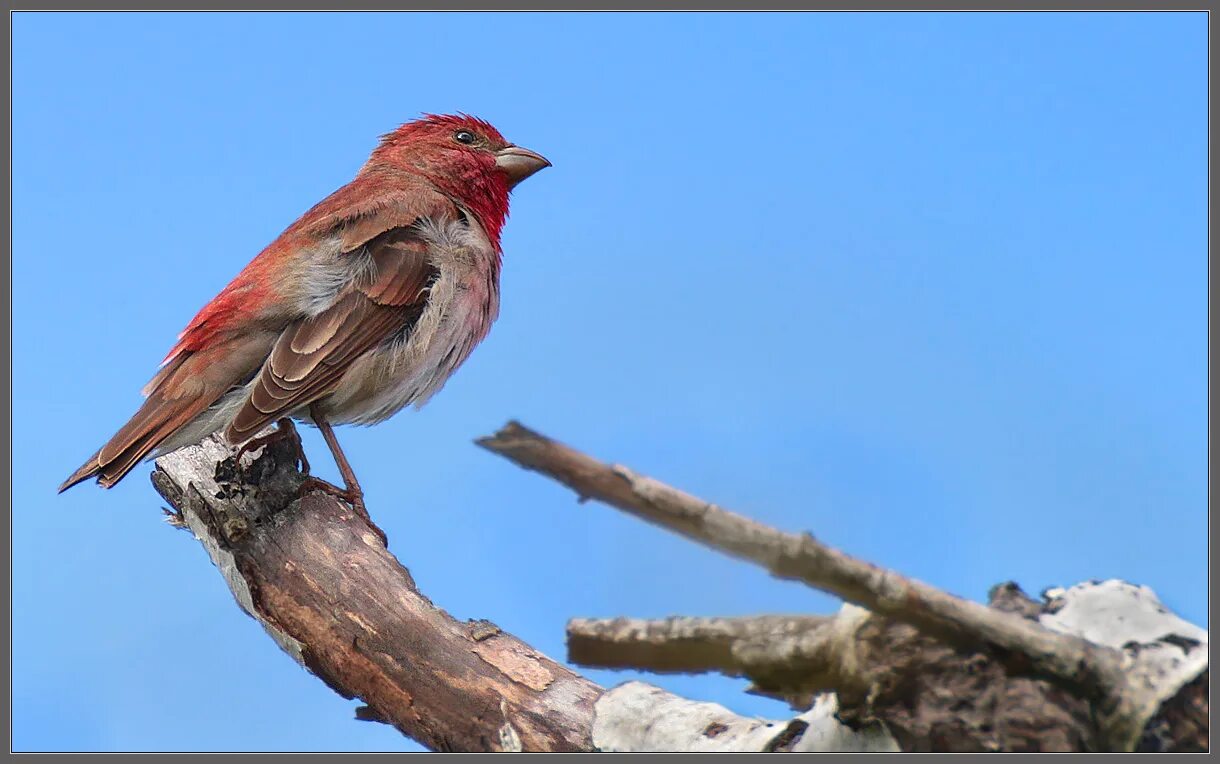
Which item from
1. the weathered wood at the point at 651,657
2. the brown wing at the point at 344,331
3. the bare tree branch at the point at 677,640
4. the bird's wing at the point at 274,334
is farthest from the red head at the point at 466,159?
the bare tree branch at the point at 677,640

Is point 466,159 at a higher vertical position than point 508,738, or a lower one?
higher

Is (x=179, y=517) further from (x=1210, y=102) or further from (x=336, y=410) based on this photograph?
(x=1210, y=102)

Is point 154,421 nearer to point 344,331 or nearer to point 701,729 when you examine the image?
point 344,331

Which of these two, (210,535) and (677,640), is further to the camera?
(210,535)

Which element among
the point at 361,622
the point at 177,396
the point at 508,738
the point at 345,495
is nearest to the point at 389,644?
the point at 361,622

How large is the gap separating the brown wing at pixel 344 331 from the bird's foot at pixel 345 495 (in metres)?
0.41

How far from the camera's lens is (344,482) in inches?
265

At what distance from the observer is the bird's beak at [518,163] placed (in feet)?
28.6

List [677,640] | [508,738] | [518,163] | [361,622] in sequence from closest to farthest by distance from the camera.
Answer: [677,640] → [508,738] → [361,622] → [518,163]

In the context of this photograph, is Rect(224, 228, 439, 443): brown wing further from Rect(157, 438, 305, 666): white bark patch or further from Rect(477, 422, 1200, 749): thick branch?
Rect(477, 422, 1200, 749): thick branch

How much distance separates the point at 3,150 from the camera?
7.26 meters

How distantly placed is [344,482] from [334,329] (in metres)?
0.89

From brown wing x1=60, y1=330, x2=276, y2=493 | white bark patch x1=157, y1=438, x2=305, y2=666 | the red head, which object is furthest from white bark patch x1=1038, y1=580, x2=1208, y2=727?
the red head

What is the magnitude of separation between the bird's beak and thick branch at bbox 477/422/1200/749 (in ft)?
20.2
